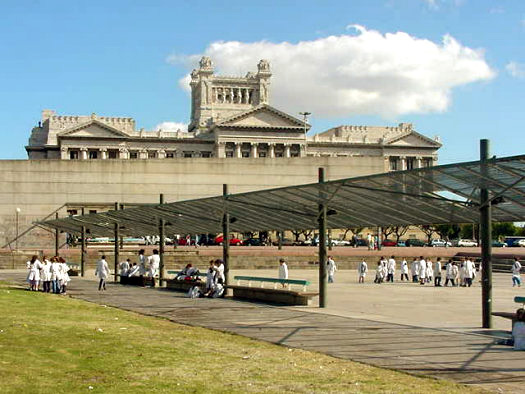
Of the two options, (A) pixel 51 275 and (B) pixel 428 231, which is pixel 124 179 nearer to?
(A) pixel 51 275

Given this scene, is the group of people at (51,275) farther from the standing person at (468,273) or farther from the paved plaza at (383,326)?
the standing person at (468,273)

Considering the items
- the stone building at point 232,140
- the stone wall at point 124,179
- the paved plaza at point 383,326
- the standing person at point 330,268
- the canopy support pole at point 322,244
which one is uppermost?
the stone building at point 232,140

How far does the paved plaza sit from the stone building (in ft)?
356

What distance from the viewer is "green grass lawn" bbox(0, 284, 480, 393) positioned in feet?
32.0

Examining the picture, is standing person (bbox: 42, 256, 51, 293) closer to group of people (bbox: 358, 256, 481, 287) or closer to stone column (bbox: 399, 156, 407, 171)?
group of people (bbox: 358, 256, 481, 287)

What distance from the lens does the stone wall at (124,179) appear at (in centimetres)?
5991

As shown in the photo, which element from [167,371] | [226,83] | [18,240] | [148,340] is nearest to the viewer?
[167,371]

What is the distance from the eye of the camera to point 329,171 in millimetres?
66938

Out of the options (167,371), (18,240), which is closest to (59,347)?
(167,371)

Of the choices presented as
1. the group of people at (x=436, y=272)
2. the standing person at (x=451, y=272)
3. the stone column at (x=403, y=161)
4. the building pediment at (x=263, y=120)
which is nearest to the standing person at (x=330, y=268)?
the group of people at (x=436, y=272)

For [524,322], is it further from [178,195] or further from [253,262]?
[178,195]

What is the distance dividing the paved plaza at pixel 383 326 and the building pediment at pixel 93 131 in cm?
11639

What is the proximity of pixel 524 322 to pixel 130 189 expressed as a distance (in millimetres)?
52122

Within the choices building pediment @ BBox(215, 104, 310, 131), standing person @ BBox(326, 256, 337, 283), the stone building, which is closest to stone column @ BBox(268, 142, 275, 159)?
the stone building
